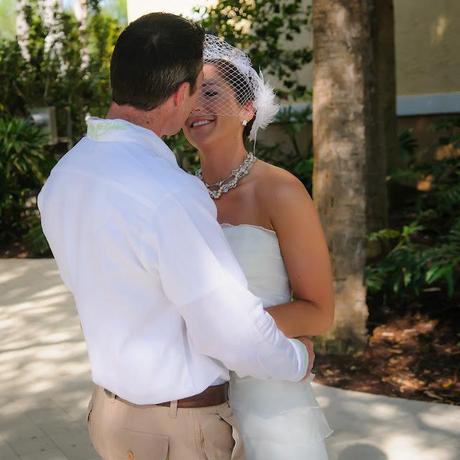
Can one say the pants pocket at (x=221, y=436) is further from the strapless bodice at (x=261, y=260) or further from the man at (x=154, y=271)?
the strapless bodice at (x=261, y=260)

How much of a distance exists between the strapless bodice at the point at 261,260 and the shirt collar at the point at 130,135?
0.65 meters

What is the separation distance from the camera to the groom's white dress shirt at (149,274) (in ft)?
5.91

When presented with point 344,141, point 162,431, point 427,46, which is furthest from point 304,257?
point 427,46

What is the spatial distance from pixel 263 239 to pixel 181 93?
72 cm

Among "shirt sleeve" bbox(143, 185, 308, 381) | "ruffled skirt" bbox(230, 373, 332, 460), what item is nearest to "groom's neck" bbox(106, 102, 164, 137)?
"shirt sleeve" bbox(143, 185, 308, 381)

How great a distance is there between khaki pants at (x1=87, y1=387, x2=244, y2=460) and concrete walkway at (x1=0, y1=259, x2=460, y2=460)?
7.94 feet

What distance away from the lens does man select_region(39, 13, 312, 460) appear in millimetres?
1812

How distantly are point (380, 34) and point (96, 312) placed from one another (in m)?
6.77

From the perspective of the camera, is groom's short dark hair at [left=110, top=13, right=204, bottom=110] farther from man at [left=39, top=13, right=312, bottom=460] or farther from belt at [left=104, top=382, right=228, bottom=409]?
belt at [left=104, top=382, right=228, bottom=409]

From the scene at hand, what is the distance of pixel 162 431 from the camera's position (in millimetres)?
2043

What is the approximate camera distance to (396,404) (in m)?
5.07

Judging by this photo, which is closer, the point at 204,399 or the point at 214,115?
the point at 204,399

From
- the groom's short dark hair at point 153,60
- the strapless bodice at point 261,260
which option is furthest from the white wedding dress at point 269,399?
the groom's short dark hair at point 153,60

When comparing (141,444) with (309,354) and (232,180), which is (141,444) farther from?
(232,180)
